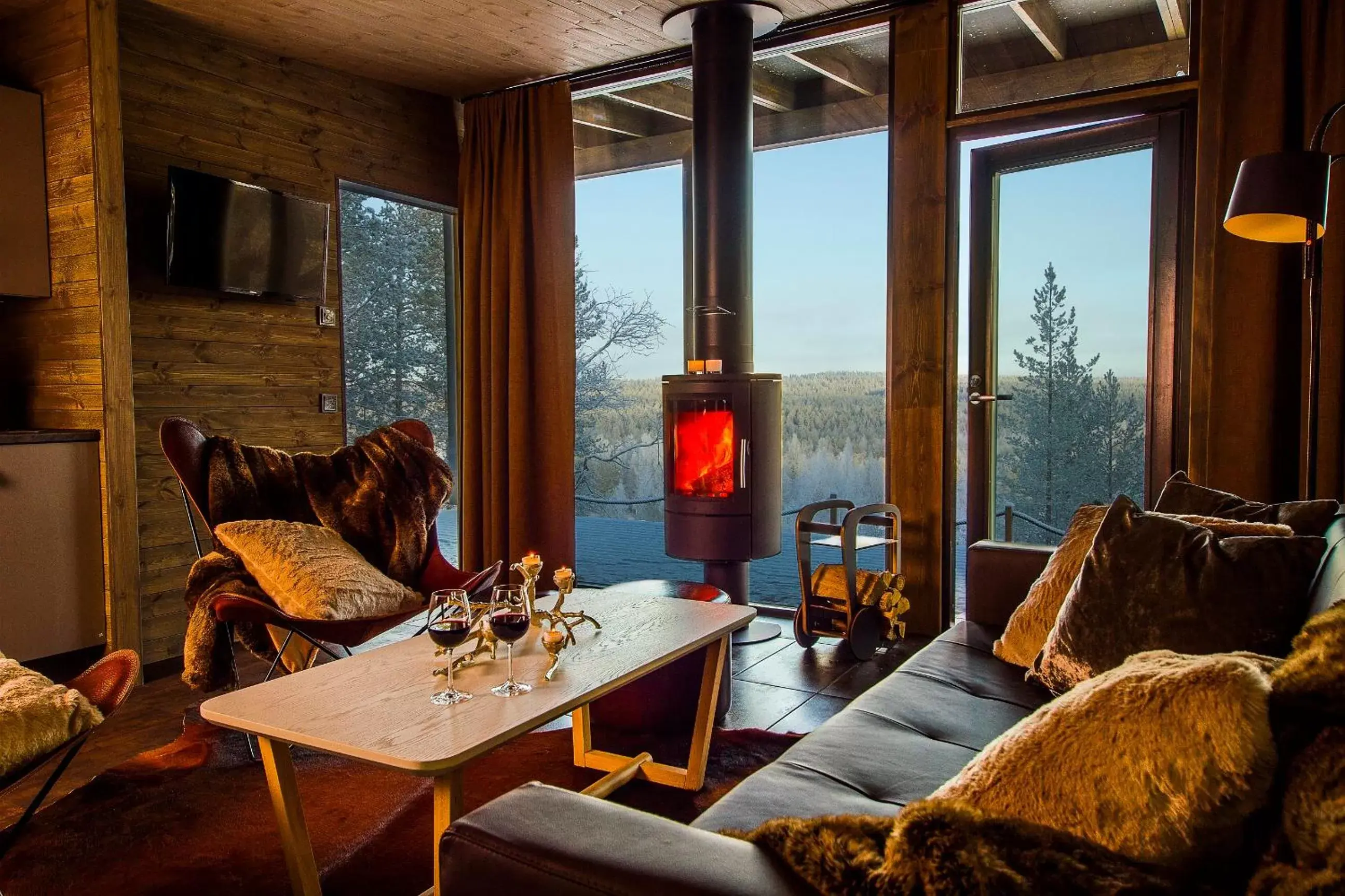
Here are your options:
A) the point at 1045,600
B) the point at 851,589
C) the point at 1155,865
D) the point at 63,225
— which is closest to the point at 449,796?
the point at 1155,865

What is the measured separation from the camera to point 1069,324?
3.62 metres

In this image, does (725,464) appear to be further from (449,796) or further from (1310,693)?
(1310,693)

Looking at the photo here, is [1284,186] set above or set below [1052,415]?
above

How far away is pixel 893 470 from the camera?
392 centimetres

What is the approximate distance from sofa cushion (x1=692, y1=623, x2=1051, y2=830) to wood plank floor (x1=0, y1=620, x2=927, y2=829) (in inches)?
33.9

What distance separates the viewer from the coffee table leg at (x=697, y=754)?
245 centimetres

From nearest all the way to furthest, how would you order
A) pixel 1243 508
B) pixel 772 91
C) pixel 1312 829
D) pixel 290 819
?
1. pixel 1312 829
2. pixel 290 819
3. pixel 1243 508
4. pixel 772 91

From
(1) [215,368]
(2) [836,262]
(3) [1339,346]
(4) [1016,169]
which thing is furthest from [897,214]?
(1) [215,368]

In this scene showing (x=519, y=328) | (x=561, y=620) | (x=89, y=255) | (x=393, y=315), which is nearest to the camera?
(x=561, y=620)

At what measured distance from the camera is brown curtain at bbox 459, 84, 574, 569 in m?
4.66

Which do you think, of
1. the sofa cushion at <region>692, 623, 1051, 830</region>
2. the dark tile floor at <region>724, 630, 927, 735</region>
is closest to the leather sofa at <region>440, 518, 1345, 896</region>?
the sofa cushion at <region>692, 623, 1051, 830</region>

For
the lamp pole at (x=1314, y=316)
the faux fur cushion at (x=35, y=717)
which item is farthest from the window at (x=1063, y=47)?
the faux fur cushion at (x=35, y=717)

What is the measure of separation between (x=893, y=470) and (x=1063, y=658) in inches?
79.8

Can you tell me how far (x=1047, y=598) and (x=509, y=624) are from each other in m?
1.20
